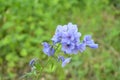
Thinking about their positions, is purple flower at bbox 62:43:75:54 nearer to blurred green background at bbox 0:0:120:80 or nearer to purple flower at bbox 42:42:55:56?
purple flower at bbox 42:42:55:56

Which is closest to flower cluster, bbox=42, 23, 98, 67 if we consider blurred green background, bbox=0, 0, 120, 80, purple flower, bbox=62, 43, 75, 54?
purple flower, bbox=62, 43, 75, 54

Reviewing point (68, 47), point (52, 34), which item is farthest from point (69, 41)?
point (52, 34)

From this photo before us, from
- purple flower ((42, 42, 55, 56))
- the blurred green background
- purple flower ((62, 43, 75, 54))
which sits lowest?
purple flower ((62, 43, 75, 54))

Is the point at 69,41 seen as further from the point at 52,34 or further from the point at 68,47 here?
the point at 52,34

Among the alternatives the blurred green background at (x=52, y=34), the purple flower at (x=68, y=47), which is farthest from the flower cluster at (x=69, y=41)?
the blurred green background at (x=52, y=34)

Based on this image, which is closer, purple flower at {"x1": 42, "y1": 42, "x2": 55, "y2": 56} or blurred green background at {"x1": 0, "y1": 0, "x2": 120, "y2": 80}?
purple flower at {"x1": 42, "y1": 42, "x2": 55, "y2": 56}

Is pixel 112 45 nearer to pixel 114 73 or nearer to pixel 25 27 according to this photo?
pixel 114 73

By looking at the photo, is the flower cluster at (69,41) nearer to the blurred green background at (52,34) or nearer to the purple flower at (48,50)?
the purple flower at (48,50)

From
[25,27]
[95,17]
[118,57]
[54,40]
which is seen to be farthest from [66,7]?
[54,40]

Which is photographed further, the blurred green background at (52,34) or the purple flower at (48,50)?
the blurred green background at (52,34)

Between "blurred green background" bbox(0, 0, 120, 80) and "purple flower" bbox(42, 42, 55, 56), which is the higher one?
"blurred green background" bbox(0, 0, 120, 80)
